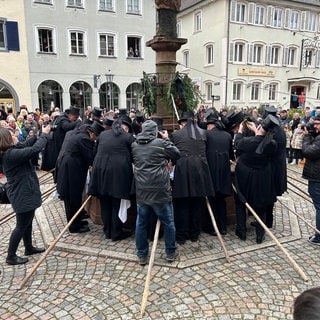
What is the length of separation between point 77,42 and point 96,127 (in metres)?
20.9

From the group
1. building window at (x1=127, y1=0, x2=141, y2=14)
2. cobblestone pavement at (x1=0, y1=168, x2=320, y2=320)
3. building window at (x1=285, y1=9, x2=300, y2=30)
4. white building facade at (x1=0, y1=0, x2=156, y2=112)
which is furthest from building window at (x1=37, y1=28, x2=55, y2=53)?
building window at (x1=285, y1=9, x2=300, y2=30)

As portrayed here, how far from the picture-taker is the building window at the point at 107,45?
25156mm

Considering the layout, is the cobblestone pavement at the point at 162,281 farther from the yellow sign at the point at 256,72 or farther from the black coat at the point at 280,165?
the yellow sign at the point at 256,72

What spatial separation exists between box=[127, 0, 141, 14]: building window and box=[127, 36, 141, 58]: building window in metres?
1.95

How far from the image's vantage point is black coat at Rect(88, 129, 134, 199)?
524 centimetres

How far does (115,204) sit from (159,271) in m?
1.39

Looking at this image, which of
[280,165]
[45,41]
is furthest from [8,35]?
[280,165]

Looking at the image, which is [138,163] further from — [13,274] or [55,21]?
[55,21]

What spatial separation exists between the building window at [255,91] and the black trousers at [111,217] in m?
28.4

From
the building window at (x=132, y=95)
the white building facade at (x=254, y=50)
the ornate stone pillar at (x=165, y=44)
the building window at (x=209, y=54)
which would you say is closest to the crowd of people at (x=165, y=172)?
the ornate stone pillar at (x=165, y=44)

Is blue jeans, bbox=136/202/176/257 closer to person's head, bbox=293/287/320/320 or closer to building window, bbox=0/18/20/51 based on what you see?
person's head, bbox=293/287/320/320

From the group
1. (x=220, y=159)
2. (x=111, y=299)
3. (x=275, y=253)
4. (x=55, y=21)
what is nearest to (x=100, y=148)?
(x=220, y=159)

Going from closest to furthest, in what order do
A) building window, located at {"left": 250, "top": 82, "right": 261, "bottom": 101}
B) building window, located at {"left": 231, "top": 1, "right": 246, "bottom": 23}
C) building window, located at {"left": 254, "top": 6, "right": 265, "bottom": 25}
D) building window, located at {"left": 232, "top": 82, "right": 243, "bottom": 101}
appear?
building window, located at {"left": 231, "top": 1, "right": 246, "bottom": 23} < building window, located at {"left": 254, "top": 6, "right": 265, "bottom": 25} < building window, located at {"left": 232, "top": 82, "right": 243, "bottom": 101} < building window, located at {"left": 250, "top": 82, "right": 261, "bottom": 101}

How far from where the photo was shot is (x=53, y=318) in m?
3.72
